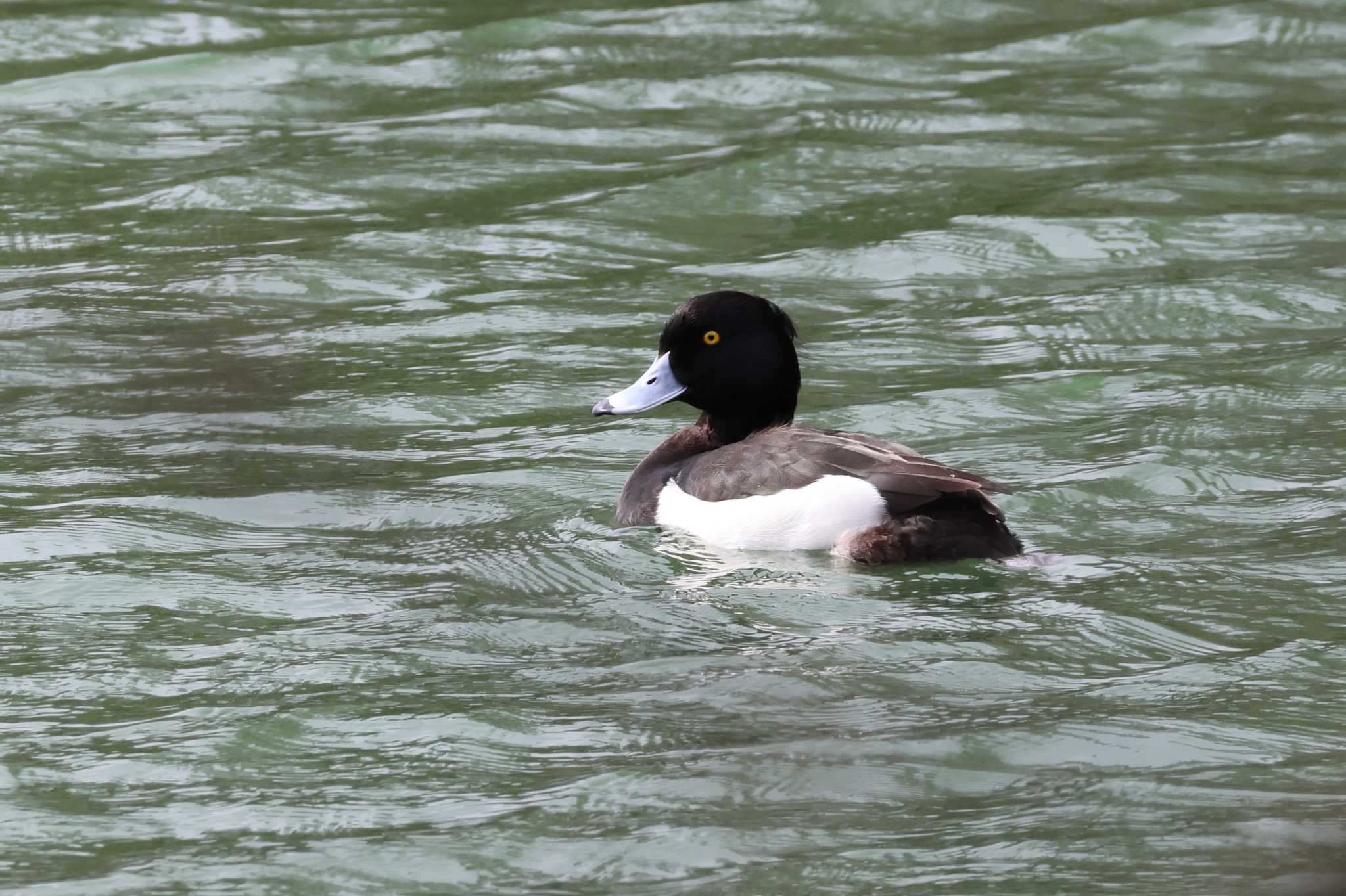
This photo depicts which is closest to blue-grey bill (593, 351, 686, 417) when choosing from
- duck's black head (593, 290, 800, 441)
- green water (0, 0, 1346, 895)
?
duck's black head (593, 290, 800, 441)

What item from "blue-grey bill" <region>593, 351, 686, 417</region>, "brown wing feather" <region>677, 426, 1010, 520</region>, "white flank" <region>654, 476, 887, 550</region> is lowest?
"white flank" <region>654, 476, 887, 550</region>

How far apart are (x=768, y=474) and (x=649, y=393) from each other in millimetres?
845

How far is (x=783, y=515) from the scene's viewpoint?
6625mm

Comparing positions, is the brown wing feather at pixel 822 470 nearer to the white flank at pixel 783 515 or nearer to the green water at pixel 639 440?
the white flank at pixel 783 515

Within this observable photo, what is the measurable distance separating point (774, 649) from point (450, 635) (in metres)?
0.90

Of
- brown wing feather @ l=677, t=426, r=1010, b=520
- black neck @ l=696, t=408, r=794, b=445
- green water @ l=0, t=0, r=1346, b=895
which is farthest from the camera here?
black neck @ l=696, t=408, r=794, b=445

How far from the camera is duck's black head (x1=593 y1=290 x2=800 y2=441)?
7.27 metres

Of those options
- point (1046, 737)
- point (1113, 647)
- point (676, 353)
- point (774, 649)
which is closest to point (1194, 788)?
point (1046, 737)

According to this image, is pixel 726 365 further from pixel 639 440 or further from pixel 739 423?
pixel 639 440

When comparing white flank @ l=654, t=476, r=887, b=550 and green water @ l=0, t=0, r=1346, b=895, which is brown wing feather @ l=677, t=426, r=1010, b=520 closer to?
white flank @ l=654, t=476, r=887, b=550

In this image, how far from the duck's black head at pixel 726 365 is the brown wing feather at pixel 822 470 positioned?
0.88 feet

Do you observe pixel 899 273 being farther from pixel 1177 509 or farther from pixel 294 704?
pixel 294 704

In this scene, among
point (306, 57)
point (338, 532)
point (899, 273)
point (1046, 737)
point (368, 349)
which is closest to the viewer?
point (1046, 737)

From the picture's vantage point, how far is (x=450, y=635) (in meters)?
5.93
